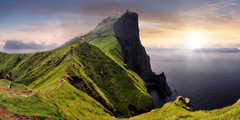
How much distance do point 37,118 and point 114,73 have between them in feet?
400

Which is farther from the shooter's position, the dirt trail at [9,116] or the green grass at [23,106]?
the green grass at [23,106]

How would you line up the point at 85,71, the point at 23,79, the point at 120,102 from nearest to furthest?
the point at 120,102 < the point at 85,71 < the point at 23,79

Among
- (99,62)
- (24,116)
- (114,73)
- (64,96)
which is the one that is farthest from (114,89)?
(24,116)

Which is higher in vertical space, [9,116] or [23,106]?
Answer: [9,116]

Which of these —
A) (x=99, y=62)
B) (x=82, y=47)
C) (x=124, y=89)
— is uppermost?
(x=82, y=47)

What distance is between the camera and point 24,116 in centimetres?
3678

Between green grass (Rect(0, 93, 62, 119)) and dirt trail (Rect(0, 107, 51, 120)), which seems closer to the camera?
dirt trail (Rect(0, 107, 51, 120))

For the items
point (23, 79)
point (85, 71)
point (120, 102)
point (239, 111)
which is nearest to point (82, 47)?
point (85, 71)

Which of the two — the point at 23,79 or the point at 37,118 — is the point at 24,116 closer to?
the point at 37,118

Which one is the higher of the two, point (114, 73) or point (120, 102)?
point (114, 73)

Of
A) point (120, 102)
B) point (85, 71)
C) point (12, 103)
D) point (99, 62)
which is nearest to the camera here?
point (12, 103)

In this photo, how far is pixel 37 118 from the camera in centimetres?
3866

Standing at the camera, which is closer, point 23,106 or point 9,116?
point 9,116

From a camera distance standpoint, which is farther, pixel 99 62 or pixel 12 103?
pixel 99 62
